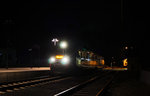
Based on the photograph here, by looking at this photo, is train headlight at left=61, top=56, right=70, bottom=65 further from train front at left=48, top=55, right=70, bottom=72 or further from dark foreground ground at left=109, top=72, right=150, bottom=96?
dark foreground ground at left=109, top=72, right=150, bottom=96

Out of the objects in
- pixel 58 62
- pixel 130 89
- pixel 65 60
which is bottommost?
pixel 130 89

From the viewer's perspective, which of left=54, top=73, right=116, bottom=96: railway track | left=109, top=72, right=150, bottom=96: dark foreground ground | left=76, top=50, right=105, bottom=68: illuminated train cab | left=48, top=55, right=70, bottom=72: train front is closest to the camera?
left=54, top=73, right=116, bottom=96: railway track


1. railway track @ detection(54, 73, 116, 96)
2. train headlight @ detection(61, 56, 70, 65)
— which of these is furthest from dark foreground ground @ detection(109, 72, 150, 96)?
train headlight @ detection(61, 56, 70, 65)

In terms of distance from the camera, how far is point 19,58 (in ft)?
197

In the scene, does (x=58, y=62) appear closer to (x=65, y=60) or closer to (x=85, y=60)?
(x=65, y=60)

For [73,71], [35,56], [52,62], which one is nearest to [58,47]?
[52,62]

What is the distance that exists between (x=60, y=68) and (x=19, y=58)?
28.2 metres

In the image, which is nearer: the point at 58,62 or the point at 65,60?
the point at 58,62

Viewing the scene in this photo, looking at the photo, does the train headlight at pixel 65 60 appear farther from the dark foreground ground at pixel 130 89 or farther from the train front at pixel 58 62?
the dark foreground ground at pixel 130 89

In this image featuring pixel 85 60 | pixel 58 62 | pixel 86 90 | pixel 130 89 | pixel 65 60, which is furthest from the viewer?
pixel 85 60

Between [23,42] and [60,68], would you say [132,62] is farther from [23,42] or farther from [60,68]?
[23,42]

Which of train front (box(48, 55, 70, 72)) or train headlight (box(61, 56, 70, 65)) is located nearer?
train front (box(48, 55, 70, 72))

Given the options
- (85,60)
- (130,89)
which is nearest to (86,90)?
(130,89)

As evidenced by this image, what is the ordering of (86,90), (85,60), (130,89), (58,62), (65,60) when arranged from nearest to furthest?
(86,90) → (130,89) → (58,62) → (65,60) → (85,60)
